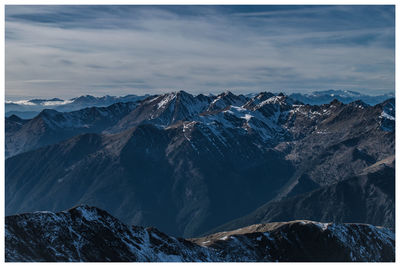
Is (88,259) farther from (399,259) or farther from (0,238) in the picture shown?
(399,259)

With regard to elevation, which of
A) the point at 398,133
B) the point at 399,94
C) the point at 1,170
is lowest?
the point at 1,170

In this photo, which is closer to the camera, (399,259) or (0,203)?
(0,203)

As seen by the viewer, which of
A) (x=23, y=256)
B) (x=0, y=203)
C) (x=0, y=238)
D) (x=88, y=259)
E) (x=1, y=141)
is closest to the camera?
(x=0, y=203)

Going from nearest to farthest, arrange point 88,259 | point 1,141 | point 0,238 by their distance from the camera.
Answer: point 0,238 < point 1,141 < point 88,259

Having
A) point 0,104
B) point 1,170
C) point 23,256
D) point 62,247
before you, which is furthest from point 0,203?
point 62,247

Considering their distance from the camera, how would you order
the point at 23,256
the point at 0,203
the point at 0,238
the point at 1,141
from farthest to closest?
the point at 23,256 → the point at 1,141 → the point at 0,238 → the point at 0,203

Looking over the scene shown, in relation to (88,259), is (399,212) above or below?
above

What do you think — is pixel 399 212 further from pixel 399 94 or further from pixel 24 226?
pixel 24 226
